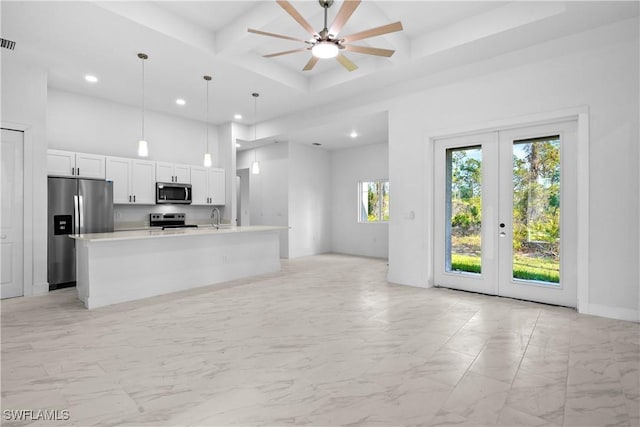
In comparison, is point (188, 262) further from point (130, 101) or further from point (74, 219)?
point (130, 101)

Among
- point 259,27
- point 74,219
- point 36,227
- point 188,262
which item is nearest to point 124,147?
point 74,219

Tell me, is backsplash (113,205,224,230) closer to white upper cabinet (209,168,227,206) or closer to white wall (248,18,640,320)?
white upper cabinet (209,168,227,206)

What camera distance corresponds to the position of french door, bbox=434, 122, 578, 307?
390 centimetres

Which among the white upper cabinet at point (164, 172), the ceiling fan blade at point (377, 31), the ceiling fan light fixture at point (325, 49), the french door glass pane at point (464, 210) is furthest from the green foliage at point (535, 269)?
the white upper cabinet at point (164, 172)

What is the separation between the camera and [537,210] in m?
4.08

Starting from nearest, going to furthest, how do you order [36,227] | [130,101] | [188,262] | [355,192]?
[36,227] → [188,262] → [130,101] → [355,192]

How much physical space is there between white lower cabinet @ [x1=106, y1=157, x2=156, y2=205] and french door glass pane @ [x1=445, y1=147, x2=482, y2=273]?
532cm

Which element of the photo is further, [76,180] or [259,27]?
[76,180]

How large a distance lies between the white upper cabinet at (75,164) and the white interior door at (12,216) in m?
0.53

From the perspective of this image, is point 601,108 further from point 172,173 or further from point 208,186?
point 172,173

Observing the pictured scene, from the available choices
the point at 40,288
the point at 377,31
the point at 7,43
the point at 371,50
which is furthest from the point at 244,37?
the point at 40,288

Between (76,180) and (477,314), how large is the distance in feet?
19.4

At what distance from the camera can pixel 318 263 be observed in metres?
7.26

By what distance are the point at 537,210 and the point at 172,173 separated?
20.4 ft
